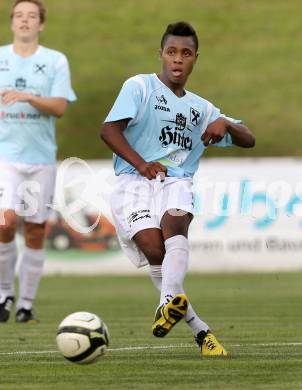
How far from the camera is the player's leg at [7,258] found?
37.6 feet

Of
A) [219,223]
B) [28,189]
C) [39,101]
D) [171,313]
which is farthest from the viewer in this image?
[219,223]

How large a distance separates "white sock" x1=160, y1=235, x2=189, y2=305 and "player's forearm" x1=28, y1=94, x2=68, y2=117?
3.69 meters

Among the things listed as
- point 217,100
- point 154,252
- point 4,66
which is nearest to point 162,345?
point 154,252

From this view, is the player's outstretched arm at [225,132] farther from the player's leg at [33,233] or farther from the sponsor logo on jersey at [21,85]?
the sponsor logo on jersey at [21,85]

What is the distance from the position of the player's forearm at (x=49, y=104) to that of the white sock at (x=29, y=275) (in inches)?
53.9

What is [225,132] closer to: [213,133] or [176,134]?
[213,133]

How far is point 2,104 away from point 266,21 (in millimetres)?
21566

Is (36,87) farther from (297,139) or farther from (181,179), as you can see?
(297,139)

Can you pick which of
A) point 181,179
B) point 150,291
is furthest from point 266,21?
point 181,179

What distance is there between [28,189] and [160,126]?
3446mm

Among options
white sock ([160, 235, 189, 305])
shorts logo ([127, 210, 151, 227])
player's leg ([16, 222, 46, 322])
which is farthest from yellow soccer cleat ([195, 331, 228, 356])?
player's leg ([16, 222, 46, 322])

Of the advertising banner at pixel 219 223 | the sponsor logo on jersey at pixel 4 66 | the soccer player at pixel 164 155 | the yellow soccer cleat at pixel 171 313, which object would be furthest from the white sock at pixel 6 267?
the advertising banner at pixel 219 223

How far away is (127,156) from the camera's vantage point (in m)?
7.91

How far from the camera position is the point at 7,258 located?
38.2 feet
